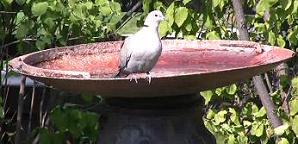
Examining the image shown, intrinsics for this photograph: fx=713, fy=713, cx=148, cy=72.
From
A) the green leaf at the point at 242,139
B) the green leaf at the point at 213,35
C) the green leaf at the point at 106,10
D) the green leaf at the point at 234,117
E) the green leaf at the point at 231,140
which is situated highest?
the green leaf at the point at 106,10

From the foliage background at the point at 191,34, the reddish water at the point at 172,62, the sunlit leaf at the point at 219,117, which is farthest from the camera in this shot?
the sunlit leaf at the point at 219,117

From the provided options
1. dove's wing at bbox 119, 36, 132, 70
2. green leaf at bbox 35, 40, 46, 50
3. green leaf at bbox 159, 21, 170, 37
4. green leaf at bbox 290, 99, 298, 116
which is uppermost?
dove's wing at bbox 119, 36, 132, 70

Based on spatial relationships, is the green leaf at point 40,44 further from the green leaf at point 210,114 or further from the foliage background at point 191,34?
the green leaf at point 210,114

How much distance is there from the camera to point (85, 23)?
12.2 feet

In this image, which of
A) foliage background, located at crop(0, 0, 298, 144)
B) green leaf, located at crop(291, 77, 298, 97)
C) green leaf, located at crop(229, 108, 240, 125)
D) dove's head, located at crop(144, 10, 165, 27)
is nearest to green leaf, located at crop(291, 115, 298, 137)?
foliage background, located at crop(0, 0, 298, 144)

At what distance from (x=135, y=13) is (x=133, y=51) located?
1734mm

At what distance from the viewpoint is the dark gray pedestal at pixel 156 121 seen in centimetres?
257

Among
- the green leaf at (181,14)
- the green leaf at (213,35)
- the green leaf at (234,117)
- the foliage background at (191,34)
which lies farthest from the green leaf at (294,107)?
the green leaf at (181,14)

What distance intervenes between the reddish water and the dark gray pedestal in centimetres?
20

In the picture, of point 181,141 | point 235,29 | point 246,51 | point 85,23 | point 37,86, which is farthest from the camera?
point 37,86

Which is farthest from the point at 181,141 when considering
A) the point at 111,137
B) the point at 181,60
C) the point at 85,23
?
the point at 85,23

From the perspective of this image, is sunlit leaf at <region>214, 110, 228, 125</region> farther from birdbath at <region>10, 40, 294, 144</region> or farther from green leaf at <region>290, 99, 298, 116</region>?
birdbath at <region>10, 40, 294, 144</region>

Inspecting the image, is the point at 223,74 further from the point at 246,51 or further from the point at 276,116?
the point at 276,116

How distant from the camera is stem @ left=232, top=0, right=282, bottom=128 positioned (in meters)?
3.77
